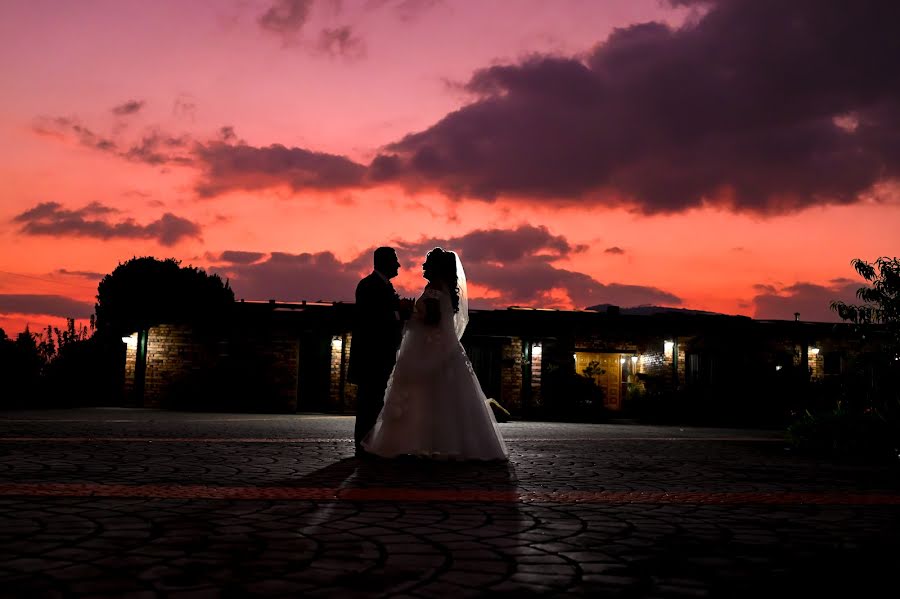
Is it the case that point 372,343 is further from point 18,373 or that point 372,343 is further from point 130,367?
point 130,367

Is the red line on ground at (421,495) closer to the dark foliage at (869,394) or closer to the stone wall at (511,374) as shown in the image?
the dark foliage at (869,394)

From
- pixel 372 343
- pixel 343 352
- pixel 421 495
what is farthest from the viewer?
pixel 343 352

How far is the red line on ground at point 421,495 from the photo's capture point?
4578mm

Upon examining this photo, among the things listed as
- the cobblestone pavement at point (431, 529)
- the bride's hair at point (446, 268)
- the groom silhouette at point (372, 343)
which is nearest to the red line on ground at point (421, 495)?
the cobblestone pavement at point (431, 529)

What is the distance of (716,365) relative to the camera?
2636 cm

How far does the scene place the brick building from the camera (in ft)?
80.6

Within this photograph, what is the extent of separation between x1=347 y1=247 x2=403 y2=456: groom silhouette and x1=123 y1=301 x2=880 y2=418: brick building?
16.2 metres

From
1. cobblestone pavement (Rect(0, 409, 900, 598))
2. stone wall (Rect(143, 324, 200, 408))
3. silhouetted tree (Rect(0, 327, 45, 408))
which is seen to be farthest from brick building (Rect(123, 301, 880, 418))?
cobblestone pavement (Rect(0, 409, 900, 598))

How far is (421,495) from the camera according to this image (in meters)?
4.81

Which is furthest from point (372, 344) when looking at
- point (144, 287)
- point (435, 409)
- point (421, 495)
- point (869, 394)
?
point (144, 287)

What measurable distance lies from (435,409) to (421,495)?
7.53ft

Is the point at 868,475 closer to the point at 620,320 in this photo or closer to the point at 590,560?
Result: the point at 590,560

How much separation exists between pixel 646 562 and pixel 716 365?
81.0ft

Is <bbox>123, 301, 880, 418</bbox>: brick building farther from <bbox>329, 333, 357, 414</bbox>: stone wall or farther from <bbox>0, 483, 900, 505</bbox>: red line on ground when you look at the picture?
<bbox>0, 483, 900, 505</bbox>: red line on ground
